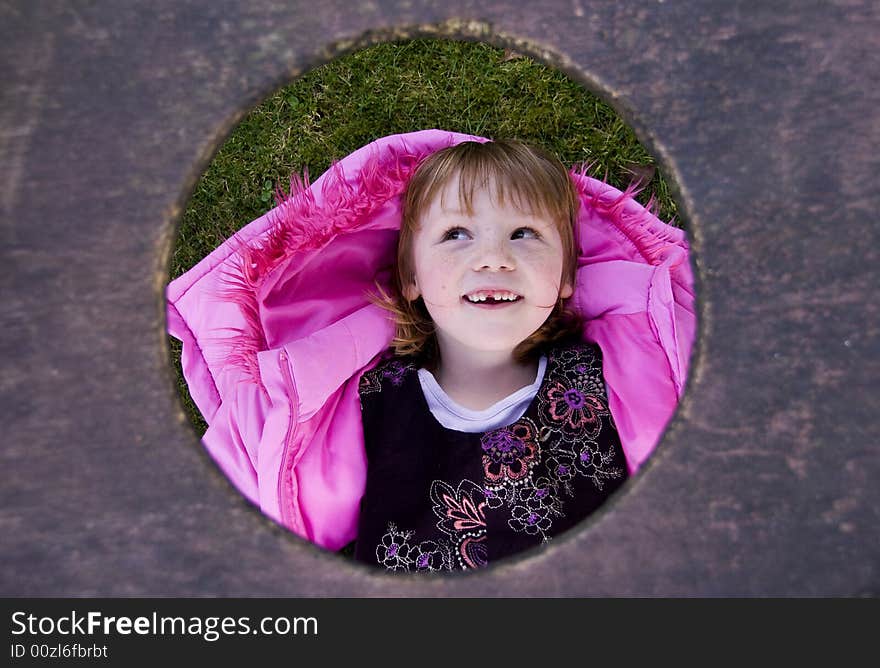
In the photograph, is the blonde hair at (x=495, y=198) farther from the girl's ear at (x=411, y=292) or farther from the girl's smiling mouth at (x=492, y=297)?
the girl's smiling mouth at (x=492, y=297)

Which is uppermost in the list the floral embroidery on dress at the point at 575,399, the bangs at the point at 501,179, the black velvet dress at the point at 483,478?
the bangs at the point at 501,179

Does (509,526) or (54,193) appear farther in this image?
(509,526)

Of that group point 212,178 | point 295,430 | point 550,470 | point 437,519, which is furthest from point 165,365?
point 212,178

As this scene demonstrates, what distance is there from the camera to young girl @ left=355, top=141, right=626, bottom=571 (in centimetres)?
143

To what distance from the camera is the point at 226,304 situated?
1580 millimetres

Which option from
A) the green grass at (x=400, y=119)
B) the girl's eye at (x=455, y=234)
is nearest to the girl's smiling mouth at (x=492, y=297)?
the girl's eye at (x=455, y=234)

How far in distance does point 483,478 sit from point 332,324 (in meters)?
0.46

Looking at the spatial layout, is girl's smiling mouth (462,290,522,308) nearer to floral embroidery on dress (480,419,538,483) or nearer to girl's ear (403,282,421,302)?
girl's ear (403,282,421,302)

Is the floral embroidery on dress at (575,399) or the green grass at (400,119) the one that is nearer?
the floral embroidery on dress at (575,399)

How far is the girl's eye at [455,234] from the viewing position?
1.42 meters

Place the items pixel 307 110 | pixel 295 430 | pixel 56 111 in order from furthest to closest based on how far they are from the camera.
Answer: pixel 307 110, pixel 295 430, pixel 56 111

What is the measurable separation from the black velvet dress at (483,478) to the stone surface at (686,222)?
1.78ft
